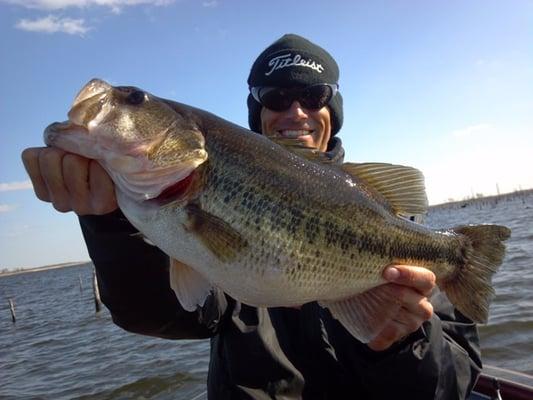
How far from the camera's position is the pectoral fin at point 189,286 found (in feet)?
7.78

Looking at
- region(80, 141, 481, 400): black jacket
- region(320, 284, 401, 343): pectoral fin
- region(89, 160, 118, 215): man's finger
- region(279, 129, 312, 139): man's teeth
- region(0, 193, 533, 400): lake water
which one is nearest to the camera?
region(89, 160, 118, 215): man's finger

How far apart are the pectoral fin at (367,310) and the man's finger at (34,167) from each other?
1.68 meters

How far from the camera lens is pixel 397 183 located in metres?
2.81

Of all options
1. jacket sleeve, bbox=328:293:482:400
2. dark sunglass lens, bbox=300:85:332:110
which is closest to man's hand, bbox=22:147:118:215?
jacket sleeve, bbox=328:293:482:400

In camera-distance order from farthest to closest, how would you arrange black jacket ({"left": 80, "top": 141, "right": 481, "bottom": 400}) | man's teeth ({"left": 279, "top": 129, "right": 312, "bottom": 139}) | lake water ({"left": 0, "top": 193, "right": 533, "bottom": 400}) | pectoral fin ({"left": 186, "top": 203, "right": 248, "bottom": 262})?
lake water ({"left": 0, "top": 193, "right": 533, "bottom": 400}) < man's teeth ({"left": 279, "top": 129, "right": 312, "bottom": 139}) < black jacket ({"left": 80, "top": 141, "right": 481, "bottom": 400}) < pectoral fin ({"left": 186, "top": 203, "right": 248, "bottom": 262})

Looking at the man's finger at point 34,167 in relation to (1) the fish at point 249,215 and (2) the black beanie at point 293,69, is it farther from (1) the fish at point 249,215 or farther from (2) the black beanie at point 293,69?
(2) the black beanie at point 293,69

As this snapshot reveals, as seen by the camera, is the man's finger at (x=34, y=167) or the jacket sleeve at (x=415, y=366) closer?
the man's finger at (x=34, y=167)

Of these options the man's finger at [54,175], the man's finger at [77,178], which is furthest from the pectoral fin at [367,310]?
the man's finger at [54,175]

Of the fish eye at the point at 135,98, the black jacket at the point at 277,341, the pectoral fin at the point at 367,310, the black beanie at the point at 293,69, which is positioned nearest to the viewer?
the fish eye at the point at 135,98

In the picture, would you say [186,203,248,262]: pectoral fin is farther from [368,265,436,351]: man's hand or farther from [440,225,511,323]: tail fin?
[440,225,511,323]: tail fin

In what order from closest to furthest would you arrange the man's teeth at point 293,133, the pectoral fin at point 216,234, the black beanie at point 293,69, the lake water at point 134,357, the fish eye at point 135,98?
the pectoral fin at point 216,234 < the fish eye at point 135,98 < the man's teeth at point 293,133 < the black beanie at point 293,69 < the lake water at point 134,357

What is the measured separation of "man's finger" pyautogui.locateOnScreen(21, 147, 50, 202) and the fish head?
116 millimetres

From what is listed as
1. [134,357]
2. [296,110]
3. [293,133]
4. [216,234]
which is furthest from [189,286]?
[134,357]

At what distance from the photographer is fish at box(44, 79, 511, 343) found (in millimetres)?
2254
